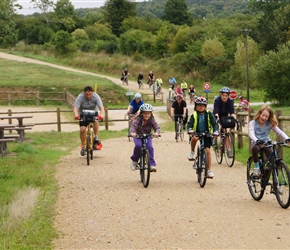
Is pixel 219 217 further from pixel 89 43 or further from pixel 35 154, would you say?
pixel 89 43

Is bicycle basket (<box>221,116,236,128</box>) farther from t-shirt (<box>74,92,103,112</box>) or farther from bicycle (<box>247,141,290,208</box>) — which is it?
bicycle (<box>247,141,290,208</box>)

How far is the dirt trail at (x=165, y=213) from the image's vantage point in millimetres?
8094

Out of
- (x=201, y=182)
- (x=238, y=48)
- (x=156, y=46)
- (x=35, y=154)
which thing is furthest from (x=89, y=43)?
(x=201, y=182)

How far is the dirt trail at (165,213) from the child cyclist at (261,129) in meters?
0.80

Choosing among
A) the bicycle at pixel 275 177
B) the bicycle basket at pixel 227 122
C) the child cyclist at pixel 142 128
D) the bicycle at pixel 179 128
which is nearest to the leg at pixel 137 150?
the child cyclist at pixel 142 128

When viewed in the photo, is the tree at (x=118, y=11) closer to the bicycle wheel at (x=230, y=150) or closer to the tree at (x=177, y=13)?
the tree at (x=177, y=13)

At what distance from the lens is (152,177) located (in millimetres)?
14047

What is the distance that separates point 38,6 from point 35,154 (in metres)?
115

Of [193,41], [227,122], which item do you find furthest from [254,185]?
[193,41]

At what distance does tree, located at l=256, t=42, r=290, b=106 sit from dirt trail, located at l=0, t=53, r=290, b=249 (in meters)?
39.2

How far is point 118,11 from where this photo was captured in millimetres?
120625

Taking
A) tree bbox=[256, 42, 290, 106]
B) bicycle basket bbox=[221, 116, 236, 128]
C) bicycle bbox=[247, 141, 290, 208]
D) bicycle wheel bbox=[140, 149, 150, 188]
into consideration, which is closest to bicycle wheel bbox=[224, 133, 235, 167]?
bicycle basket bbox=[221, 116, 236, 128]

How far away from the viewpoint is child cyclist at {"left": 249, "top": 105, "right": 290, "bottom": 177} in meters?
10.5

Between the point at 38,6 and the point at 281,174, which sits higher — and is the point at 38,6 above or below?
above
